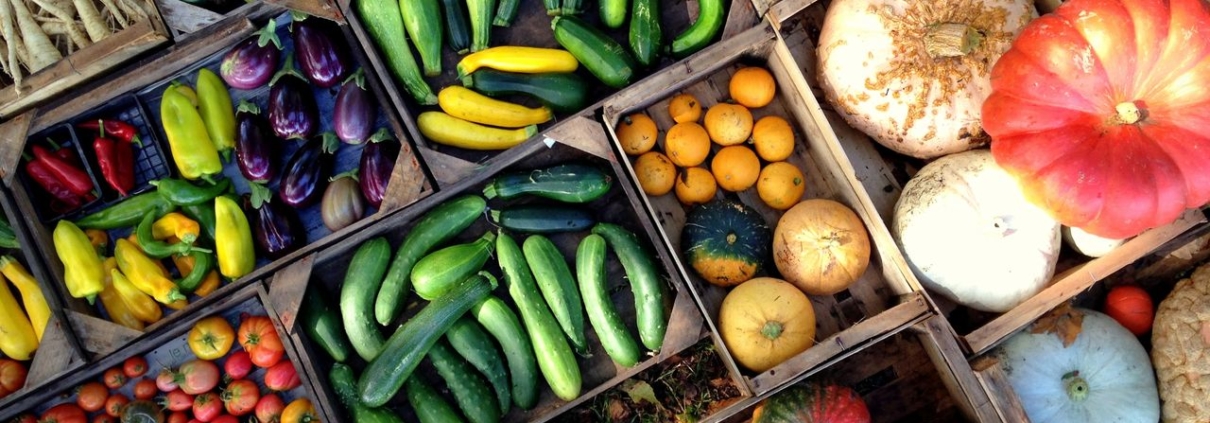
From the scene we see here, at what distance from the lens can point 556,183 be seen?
111 inches

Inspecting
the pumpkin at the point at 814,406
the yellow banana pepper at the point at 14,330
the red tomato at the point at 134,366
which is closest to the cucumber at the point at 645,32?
the pumpkin at the point at 814,406

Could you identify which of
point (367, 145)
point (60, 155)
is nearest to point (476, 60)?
point (367, 145)

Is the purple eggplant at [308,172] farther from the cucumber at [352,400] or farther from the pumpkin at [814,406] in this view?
the pumpkin at [814,406]

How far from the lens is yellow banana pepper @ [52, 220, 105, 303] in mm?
2797

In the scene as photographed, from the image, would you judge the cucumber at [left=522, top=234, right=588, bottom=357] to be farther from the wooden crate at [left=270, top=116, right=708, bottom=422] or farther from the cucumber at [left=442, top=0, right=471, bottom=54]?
the cucumber at [left=442, top=0, right=471, bottom=54]

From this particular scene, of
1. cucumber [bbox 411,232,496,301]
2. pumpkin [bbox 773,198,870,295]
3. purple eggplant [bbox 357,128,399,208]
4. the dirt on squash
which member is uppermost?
purple eggplant [bbox 357,128,399,208]

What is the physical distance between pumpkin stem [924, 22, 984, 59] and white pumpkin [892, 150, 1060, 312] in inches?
16.7

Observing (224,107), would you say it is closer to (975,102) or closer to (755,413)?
(755,413)

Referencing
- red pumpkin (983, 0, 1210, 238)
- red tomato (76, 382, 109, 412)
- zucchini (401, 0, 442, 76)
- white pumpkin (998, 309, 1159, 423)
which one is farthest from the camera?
red tomato (76, 382, 109, 412)

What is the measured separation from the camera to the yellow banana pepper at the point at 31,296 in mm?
2912

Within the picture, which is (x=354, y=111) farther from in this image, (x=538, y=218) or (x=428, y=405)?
(x=428, y=405)

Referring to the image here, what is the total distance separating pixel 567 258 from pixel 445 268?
47 centimetres

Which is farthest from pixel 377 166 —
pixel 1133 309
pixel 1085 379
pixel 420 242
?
pixel 1133 309

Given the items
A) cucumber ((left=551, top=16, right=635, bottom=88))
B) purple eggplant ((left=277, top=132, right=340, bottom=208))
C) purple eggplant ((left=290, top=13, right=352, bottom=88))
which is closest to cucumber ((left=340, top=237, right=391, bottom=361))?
purple eggplant ((left=277, top=132, right=340, bottom=208))
